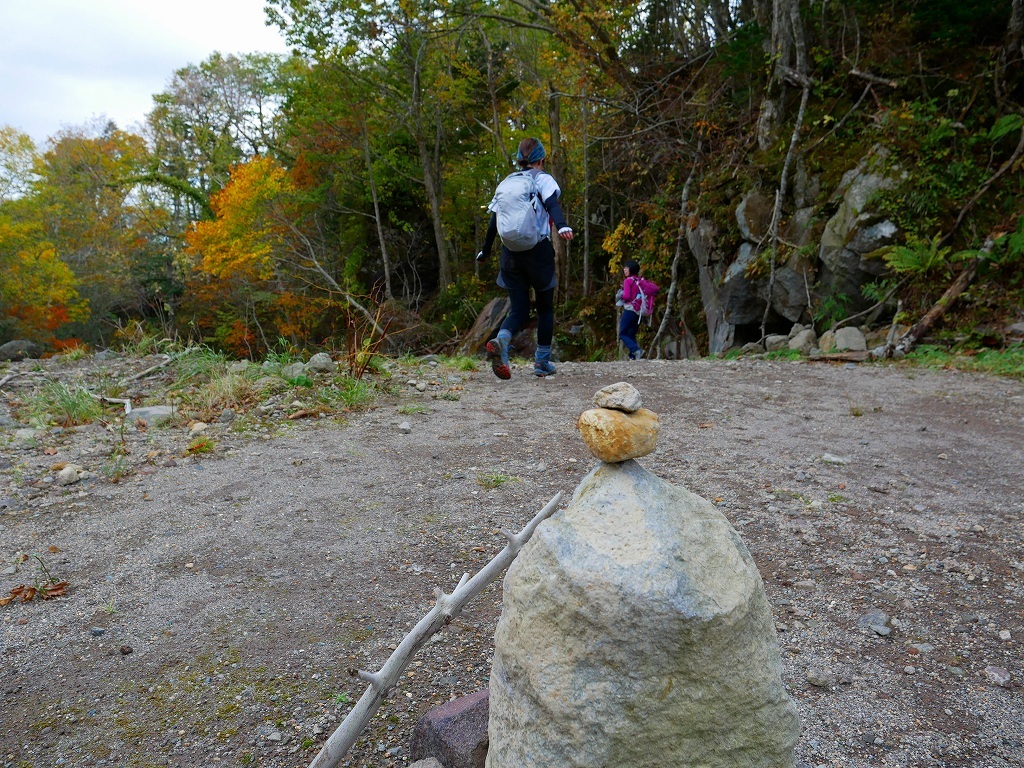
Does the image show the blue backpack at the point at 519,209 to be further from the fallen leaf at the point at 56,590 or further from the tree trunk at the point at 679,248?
the tree trunk at the point at 679,248

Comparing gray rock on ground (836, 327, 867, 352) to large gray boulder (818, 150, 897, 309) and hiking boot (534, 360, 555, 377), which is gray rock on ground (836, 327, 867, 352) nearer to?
large gray boulder (818, 150, 897, 309)

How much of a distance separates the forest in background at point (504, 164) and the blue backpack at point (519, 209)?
1.63 m

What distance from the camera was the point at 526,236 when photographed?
6191 millimetres

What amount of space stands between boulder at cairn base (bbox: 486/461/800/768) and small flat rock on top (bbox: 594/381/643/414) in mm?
205

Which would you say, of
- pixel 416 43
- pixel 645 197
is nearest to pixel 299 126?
pixel 416 43

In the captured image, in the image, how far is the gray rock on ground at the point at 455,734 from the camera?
1.84m

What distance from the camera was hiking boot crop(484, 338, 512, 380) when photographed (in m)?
6.82

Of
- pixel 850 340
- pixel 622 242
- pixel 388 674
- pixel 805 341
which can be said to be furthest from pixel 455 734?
pixel 622 242

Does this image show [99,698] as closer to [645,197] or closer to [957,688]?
[957,688]

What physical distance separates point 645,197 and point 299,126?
12861 millimetres

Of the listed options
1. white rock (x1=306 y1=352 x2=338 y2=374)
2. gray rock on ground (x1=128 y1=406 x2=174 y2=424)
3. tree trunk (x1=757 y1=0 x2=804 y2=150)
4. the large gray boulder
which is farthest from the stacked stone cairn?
tree trunk (x1=757 y1=0 x2=804 y2=150)

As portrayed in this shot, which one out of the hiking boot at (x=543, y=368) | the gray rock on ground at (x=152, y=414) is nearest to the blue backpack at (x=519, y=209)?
the hiking boot at (x=543, y=368)

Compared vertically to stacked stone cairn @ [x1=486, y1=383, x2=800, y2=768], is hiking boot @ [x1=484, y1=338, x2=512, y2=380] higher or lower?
lower

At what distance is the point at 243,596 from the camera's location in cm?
295
